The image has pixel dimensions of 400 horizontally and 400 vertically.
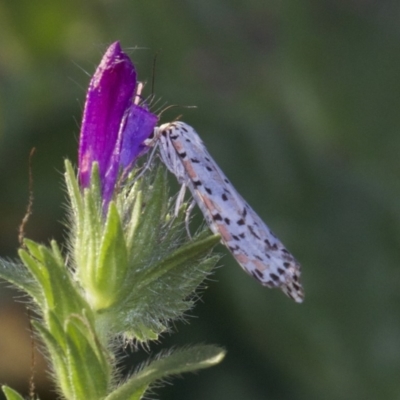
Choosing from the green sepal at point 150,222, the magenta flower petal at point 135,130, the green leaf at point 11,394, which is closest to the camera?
the green leaf at point 11,394

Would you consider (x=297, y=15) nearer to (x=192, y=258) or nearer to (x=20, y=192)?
(x=20, y=192)

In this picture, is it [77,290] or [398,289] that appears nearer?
[77,290]

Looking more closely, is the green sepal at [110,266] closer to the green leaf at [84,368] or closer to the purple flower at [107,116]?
the green leaf at [84,368]

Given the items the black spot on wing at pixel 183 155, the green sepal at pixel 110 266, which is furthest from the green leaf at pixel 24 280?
the black spot on wing at pixel 183 155

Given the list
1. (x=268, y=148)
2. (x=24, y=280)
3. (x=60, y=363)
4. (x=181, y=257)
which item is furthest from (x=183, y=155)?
(x=268, y=148)

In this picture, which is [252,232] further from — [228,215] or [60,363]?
[60,363]

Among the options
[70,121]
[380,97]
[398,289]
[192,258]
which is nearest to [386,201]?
[398,289]

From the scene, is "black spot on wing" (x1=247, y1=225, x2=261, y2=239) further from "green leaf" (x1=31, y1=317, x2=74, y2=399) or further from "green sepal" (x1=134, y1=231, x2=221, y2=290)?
"green leaf" (x1=31, y1=317, x2=74, y2=399)
